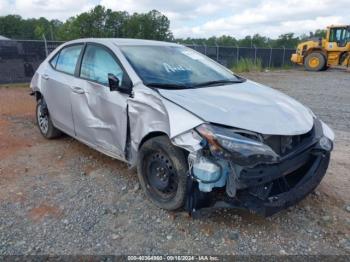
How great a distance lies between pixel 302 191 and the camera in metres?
2.78

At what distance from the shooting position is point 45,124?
198 inches

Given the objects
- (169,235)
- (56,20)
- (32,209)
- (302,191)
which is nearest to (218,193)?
(169,235)

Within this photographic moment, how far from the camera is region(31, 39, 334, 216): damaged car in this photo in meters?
2.53

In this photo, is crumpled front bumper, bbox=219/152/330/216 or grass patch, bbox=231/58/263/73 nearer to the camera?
crumpled front bumper, bbox=219/152/330/216

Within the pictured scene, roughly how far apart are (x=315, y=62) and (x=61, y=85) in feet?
65.6

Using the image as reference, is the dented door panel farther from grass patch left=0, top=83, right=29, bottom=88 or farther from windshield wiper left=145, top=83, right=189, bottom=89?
grass patch left=0, top=83, right=29, bottom=88

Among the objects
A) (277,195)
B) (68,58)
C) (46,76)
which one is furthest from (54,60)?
(277,195)

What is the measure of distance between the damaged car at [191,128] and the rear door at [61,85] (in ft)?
0.18

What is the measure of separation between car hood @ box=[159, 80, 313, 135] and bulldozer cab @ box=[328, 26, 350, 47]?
1917cm

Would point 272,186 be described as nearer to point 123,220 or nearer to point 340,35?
point 123,220

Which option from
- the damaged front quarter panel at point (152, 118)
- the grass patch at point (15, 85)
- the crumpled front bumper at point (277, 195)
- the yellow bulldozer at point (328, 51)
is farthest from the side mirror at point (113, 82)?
the yellow bulldozer at point (328, 51)

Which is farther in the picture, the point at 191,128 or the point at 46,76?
the point at 46,76

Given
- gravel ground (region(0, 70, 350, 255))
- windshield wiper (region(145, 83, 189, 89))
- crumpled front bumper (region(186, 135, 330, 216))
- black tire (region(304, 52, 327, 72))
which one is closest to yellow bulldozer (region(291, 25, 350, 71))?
black tire (region(304, 52, 327, 72))

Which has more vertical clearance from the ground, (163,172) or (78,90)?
(78,90)
